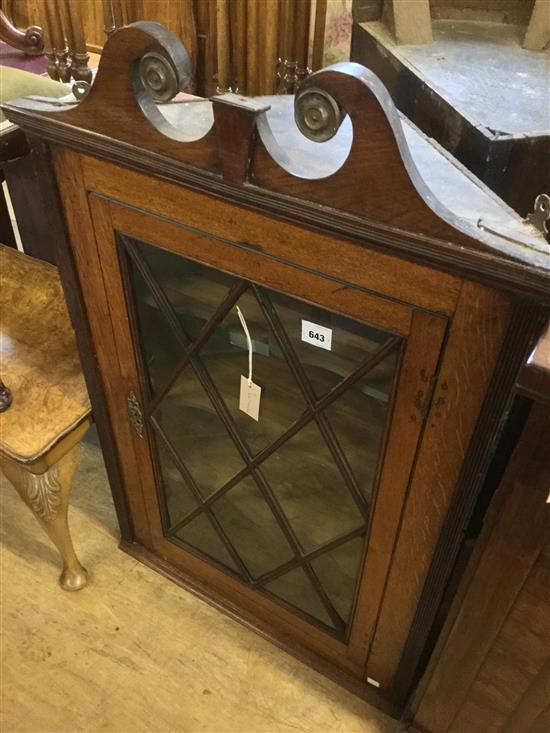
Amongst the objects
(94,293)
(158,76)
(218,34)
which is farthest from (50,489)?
(218,34)

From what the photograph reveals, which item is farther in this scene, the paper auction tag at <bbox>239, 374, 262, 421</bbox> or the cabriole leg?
the cabriole leg

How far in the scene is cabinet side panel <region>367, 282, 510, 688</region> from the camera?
1.95ft

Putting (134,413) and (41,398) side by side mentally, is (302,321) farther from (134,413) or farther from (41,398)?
(41,398)

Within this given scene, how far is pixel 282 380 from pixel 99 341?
328 millimetres

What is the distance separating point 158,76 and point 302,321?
306 millimetres

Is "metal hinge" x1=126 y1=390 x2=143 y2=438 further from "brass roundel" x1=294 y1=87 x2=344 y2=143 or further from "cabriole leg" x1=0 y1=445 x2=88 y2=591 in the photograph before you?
"brass roundel" x1=294 y1=87 x2=344 y2=143

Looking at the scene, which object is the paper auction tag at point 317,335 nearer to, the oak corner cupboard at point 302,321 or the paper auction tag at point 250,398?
the oak corner cupboard at point 302,321

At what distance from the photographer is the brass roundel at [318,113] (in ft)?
1.73

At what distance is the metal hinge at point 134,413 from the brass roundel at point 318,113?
602 mm

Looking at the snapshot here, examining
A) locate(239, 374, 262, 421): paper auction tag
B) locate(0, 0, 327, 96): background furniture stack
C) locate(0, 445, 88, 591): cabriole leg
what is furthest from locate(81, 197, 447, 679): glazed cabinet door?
locate(0, 0, 327, 96): background furniture stack

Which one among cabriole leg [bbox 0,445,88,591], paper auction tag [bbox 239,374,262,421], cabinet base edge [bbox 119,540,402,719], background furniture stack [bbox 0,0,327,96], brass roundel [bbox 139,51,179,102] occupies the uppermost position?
brass roundel [bbox 139,51,179,102]

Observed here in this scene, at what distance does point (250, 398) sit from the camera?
2.93 feet

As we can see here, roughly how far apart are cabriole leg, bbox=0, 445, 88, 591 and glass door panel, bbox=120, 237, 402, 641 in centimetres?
18

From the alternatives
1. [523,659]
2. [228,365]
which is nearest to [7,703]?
[228,365]
